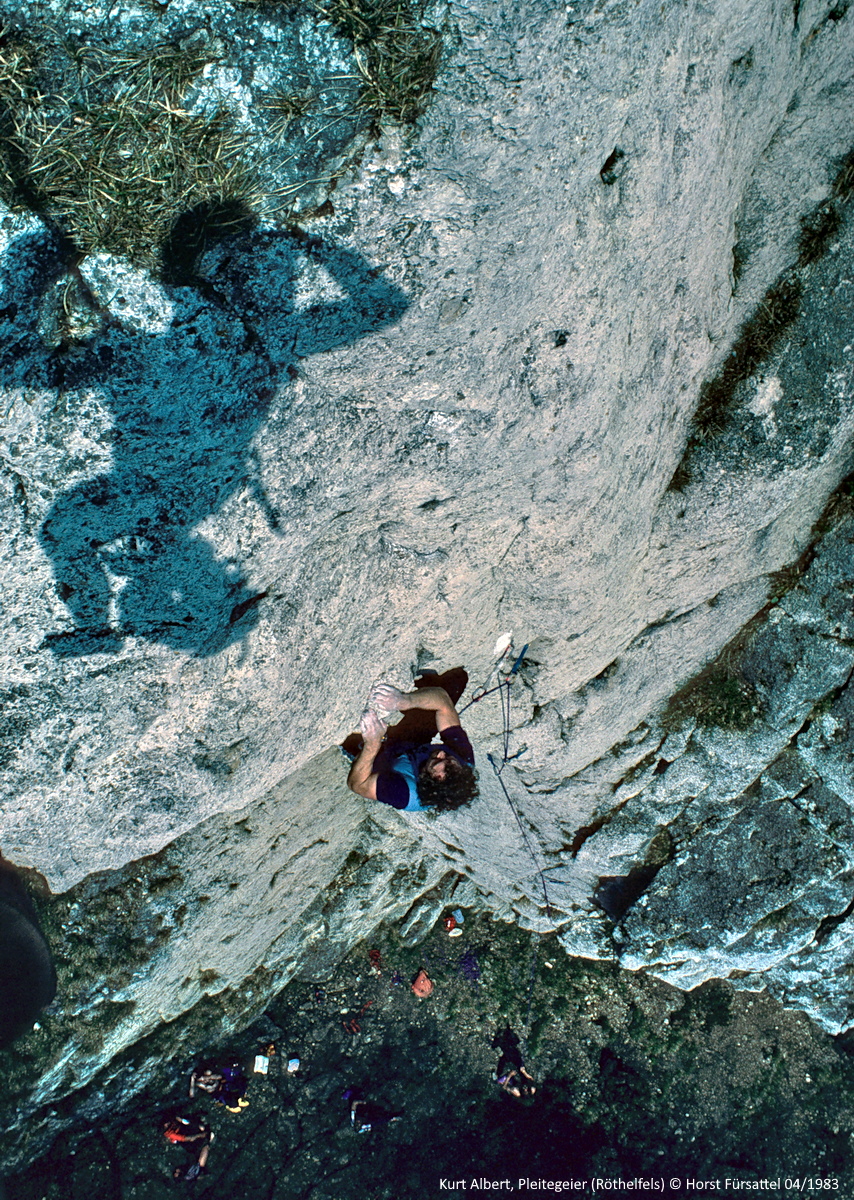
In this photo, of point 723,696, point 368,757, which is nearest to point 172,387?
point 368,757

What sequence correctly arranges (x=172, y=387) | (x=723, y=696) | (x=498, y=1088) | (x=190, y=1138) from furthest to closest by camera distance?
(x=498, y=1088) < (x=190, y=1138) < (x=723, y=696) < (x=172, y=387)

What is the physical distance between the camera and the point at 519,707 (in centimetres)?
422

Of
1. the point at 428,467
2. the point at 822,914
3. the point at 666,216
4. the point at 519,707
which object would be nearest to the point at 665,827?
the point at 822,914

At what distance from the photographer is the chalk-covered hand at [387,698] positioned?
12.2 feet

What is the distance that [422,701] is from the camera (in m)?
3.87

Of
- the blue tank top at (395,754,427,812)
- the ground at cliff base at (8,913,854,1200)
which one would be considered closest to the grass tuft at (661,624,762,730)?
the blue tank top at (395,754,427,812)

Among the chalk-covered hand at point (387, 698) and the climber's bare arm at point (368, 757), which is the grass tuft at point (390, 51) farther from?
the climber's bare arm at point (368, 757)

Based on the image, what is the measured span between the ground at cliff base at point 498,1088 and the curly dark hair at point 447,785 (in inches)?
110

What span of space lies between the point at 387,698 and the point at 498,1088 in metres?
4.47

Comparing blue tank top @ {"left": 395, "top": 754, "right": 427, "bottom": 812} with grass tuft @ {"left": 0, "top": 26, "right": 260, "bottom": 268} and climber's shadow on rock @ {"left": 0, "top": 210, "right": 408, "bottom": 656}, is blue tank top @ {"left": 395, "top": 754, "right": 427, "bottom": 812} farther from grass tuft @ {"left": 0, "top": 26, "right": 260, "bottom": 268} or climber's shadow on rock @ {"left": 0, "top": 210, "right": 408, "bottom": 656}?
grass tuft @ {"left": 0, "top": 26, "right": 260, "bottom": 268}

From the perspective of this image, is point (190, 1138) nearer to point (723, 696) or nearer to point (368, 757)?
point (368, 757)

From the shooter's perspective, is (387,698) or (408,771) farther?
(408,771)

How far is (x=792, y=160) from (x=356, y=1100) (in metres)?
7.42

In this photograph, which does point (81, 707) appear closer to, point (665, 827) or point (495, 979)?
point (665, 827)
